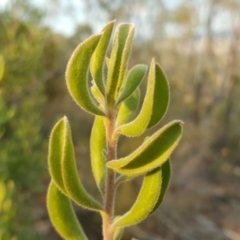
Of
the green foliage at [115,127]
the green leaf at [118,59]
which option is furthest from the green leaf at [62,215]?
the green leaf at [118,59]

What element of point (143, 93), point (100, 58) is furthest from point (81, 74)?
point (143, 93)

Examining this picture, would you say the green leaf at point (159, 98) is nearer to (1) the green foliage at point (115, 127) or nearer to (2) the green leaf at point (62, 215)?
(1) the green foliage at point (115, 127)

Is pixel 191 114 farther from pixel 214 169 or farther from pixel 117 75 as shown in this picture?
pixel 117 75

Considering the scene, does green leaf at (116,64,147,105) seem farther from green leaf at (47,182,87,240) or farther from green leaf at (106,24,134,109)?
green leaf at (47,182,87,240)

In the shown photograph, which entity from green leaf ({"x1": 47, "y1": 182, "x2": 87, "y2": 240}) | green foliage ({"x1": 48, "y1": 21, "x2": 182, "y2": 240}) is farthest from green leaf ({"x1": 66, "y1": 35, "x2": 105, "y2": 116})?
green leaf ({"x1": 47, "y1": 182, "x2": 87, "y2": 240})

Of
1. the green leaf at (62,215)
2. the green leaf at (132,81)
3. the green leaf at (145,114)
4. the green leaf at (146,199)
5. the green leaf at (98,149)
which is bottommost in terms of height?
the green leaf at (62,215)
